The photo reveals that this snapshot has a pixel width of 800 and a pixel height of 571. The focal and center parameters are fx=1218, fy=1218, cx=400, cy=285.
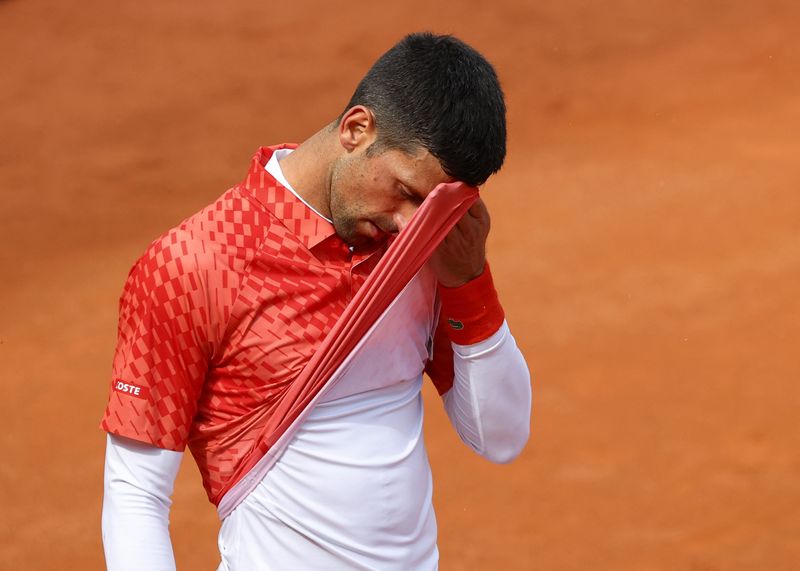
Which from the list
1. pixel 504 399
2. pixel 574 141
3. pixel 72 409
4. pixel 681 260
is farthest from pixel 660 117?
pixel 504 399

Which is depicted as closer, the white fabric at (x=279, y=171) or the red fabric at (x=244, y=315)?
the red fabric at (x=244, y=315)

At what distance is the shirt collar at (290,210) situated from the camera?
6.14 feet

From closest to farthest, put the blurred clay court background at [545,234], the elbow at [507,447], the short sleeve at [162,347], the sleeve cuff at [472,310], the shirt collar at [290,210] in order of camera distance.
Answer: the short sleeve at [162,347]
the shirt collar at [290,210]
the sleeve cuff at [472,310]
the elbow at [507,447]
the blurred clay court background at [545,234]

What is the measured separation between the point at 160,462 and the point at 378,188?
20.5 inches

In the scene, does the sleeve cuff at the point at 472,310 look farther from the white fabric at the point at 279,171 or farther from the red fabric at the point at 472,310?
the white fabric at the point at 279,171

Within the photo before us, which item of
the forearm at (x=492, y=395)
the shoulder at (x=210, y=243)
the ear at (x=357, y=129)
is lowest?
the forearm at (x=492, y=395)

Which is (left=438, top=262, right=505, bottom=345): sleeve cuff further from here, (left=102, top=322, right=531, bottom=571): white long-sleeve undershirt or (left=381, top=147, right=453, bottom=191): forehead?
(left=381, top=147, right=453, bottom=191): forehead

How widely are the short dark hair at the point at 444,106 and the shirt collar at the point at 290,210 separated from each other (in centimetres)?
15

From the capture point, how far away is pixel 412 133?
1793mm

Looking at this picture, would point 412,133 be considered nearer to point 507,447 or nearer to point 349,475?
point 349,475

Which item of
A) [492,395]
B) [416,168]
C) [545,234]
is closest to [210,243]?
[416,168]

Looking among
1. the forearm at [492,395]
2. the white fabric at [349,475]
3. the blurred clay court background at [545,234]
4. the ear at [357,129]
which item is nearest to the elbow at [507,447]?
the forearm at [492,395]

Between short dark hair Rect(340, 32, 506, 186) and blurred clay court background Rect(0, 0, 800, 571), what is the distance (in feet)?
9.58

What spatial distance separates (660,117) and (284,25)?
2160 mm
